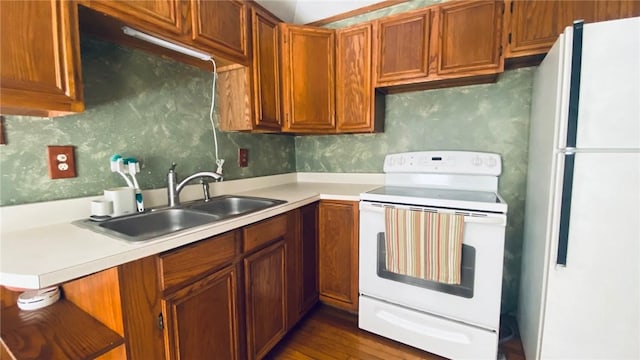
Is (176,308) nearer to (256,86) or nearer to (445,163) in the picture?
(256,86)

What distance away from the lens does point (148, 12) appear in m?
1.15

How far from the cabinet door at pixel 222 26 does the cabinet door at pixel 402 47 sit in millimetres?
908

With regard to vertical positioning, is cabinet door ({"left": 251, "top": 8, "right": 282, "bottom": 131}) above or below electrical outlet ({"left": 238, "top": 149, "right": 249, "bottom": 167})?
above

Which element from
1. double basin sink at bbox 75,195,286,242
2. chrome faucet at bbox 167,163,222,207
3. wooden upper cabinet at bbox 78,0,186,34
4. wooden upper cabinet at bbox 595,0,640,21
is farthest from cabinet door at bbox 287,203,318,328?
wooden upper cabinet at bbox 595,0,640,21

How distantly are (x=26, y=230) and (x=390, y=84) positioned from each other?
2.04 m

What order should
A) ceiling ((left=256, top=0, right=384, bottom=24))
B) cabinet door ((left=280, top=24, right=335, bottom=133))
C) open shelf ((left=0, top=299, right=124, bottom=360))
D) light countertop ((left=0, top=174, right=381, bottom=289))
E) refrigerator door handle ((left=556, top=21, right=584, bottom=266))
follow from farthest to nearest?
ceiling ((left=256, top=0, right=384, bottom=24)) → cabinet door ((left=280, top=24, right=335, bottom=133)) → refrigerator door handle ((left=556, top=21, right=584, bottom=266)) → open shelf ((left=0, top=299, right=124, bottom=360)) → light countertop ((left=0, top=174, right=381, bottom=289))

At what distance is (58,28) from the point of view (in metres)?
0.93

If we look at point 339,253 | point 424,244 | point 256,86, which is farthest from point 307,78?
point 424,244

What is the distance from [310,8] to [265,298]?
2.15 meters

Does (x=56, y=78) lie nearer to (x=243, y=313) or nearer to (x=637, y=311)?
(x=243, y=313)

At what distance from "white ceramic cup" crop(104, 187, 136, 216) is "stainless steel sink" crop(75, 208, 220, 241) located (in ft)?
0.13

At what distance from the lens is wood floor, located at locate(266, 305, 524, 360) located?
161cm

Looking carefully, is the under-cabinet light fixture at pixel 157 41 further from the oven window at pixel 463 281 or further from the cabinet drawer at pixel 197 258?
the oven window at pixel 463 281

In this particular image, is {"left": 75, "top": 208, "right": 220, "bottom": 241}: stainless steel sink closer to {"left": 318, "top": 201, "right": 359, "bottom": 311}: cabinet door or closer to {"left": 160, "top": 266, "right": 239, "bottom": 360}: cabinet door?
{"left": 160, "top": 266, "right": 239, "bottom": 360}: cabinet door
